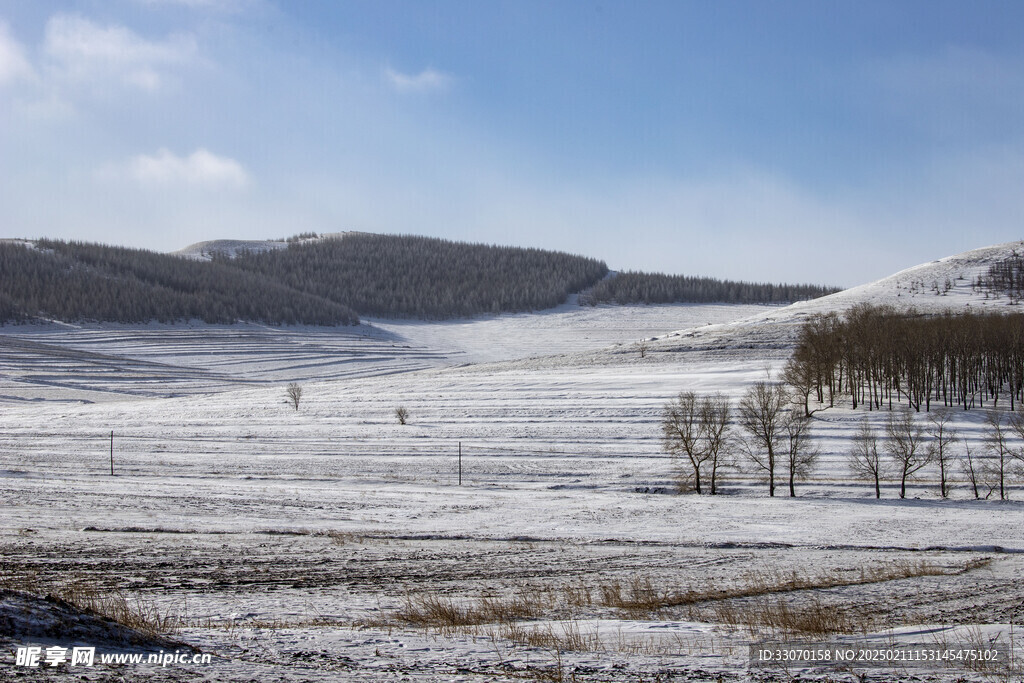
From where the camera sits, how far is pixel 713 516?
97.1ft

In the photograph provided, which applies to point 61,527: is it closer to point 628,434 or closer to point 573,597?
point 573,597

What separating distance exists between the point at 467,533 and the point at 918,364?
56.7 metres

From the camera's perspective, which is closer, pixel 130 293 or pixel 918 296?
pixel 918 296

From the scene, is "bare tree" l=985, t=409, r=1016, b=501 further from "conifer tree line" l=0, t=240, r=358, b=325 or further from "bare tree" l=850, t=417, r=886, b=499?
"conifer tree line" l=0, t=240, r=358, b=325

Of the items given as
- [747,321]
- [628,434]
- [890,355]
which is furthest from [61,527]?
[747,321]

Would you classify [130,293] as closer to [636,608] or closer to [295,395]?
[295,395]

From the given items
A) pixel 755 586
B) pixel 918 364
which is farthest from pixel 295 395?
pixel 755 586

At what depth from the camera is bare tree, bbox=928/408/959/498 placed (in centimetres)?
3684

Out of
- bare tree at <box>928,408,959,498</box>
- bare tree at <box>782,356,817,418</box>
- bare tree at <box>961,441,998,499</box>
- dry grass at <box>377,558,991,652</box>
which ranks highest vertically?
bare tree at <box>782,356,817,418</box>

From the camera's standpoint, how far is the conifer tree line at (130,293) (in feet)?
478

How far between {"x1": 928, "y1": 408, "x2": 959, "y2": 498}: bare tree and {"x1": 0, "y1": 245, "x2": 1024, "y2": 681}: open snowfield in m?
1.14

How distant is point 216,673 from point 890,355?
241 ft

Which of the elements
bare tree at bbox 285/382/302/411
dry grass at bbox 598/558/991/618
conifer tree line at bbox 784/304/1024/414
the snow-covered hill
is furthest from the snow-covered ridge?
dry grass at bbox 598/558/991/618

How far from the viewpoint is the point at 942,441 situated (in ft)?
146
